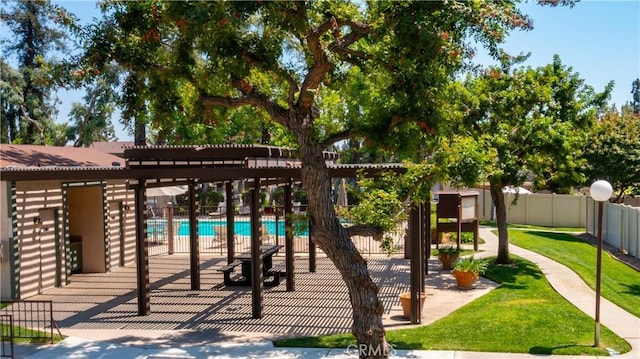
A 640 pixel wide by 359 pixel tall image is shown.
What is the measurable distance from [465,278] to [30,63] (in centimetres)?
2982

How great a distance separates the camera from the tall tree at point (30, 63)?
32.9 m

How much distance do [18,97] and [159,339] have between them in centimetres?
2648

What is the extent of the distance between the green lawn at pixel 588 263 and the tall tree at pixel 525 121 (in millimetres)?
2476

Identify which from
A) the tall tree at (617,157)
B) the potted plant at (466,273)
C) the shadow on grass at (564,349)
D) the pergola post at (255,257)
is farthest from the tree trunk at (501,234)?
the tall tree at (617,157)

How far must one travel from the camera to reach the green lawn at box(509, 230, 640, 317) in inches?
551

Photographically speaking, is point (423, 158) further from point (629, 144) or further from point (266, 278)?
point (629, 144)

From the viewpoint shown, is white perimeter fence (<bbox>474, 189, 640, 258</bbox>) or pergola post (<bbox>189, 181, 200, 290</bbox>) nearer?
pergola post (<bbox>189, 181, 200, 290</bbox>)

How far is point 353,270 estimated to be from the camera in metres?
8.05

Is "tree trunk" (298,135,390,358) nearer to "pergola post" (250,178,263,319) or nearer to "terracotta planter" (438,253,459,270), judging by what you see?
"pergola post" (250,178,263,319)

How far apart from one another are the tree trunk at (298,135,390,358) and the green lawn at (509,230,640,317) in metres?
7.01

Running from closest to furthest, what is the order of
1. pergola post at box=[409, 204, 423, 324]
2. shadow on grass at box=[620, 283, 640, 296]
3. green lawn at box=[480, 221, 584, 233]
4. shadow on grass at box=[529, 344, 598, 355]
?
shadow on grass at box=[529, 344, 598, 355] < pergola post at box=[409, 204, 423, 324] < shadow on grass at box=[620, 283, 640, 296] < green lawn at box=[480, 221, 584, 233]

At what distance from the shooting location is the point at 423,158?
11078 mm

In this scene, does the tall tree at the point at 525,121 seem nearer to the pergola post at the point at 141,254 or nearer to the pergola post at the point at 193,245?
the pergola post at the point at 193,245

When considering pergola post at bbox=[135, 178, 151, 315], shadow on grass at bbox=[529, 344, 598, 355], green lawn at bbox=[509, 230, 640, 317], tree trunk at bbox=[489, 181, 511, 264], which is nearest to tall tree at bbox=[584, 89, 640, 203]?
green lawn at bbox=[509, 230, 640, 317]
